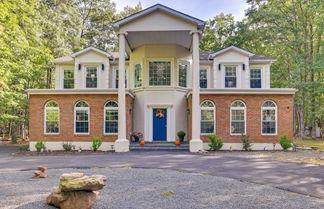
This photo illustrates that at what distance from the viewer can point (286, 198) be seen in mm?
4980

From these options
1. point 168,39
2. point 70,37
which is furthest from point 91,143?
point 70,37

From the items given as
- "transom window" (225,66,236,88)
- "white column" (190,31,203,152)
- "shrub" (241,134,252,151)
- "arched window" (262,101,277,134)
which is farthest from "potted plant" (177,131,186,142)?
"transom window" (225,66,236,88)

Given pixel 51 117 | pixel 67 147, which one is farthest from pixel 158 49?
pixel 67 147

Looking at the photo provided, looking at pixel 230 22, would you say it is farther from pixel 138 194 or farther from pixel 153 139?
pixel 138 194

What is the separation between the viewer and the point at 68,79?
727 inches

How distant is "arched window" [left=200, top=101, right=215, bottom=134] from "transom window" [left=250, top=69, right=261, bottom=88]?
17.4 ft

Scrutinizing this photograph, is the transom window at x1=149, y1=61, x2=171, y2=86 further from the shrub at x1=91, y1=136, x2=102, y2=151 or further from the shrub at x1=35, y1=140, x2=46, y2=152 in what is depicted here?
the shrub at x1=35, y1=140, x2=46, y2=152

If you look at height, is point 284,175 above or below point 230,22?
below

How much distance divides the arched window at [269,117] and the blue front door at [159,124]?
21.4 feet

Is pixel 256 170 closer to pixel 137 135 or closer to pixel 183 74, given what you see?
pixel 137 135

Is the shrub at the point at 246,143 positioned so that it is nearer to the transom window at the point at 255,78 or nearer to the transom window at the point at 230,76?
the transom window at the point at 230,76

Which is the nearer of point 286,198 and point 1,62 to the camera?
point 286,198

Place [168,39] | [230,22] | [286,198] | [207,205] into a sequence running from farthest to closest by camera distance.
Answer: [230,22], [168,39], [286,198], [207,205]

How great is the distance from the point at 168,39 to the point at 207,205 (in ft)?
41.7
